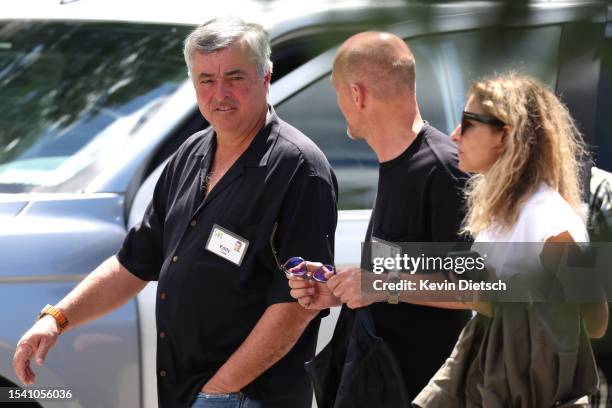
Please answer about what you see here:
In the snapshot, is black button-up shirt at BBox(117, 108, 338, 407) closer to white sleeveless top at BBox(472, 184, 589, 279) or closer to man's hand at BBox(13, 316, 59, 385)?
man's hand at BBox(13, 316, 59, 385)

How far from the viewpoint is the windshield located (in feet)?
11.8

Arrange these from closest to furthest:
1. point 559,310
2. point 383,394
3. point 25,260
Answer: point 559,310
point 383,394
point 25,260

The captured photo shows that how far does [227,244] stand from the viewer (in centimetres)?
259

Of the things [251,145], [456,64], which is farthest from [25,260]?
[456,64]

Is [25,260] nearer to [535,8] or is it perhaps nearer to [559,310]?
[559,310]

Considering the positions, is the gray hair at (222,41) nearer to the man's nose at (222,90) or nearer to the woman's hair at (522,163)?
the man's nose at (222,90)

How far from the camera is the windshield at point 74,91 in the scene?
3.59 m

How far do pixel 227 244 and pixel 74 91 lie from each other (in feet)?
5.26

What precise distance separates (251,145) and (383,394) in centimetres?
78

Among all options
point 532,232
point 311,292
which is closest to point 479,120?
point 532,232

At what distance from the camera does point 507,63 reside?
989 mm

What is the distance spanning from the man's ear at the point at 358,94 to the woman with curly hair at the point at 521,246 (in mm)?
347

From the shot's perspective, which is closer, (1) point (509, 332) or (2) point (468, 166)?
(1) point (509, 332)

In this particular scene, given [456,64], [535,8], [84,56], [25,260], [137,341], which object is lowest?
[137,341]
